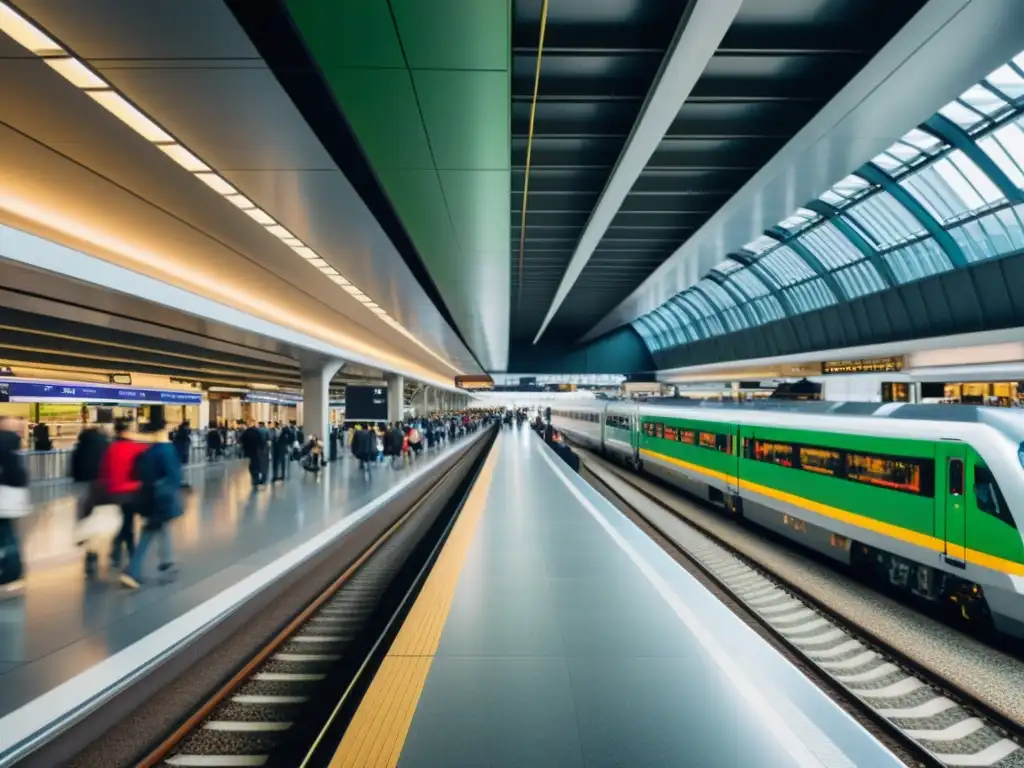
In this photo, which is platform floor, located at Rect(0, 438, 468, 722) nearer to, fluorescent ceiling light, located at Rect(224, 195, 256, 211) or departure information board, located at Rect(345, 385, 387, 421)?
fluorescent ceiling light, located at Rect(224, 195, 256, 211)

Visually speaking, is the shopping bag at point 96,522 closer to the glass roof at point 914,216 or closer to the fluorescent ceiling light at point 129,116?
the fluorescent ceiling light at point 129,116

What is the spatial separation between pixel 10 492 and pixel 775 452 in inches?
422

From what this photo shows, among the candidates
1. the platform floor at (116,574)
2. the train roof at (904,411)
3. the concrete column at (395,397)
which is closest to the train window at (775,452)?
the train roof at (904,411)

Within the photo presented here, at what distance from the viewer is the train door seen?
6.70 meters

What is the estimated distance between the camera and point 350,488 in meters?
16.2

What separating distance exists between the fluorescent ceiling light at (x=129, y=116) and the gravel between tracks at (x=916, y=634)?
9.05 metres

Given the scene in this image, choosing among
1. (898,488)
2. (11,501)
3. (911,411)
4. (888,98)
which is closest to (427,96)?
(11,501)

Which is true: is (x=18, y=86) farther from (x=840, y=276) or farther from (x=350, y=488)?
(x=840, y=276)

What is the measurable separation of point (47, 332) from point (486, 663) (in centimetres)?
1524

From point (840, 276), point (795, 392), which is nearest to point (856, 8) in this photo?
point (795, 392)

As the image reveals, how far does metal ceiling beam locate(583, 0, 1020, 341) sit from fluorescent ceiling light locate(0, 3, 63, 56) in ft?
25.4

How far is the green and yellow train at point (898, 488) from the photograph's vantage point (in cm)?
631

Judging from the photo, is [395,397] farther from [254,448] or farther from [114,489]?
[114,489]

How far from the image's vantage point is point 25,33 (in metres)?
4.77
